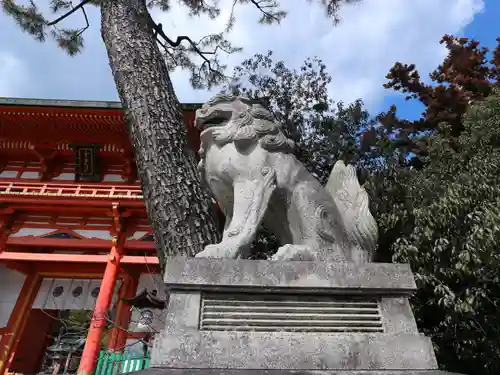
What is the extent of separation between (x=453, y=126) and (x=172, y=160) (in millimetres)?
6991

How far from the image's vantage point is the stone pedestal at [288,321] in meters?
1.33

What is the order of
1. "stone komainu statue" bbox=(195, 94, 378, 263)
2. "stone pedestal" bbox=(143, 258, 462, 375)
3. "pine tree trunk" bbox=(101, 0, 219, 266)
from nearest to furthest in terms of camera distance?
"stone pedestal" bbox=(143, 258, 462, 375), "stone komainu statue" bbox=(195, 94, 378, 263), "pine tree trunk" bbox=(101, 0, 219, 266)

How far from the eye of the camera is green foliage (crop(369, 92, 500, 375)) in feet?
11.3

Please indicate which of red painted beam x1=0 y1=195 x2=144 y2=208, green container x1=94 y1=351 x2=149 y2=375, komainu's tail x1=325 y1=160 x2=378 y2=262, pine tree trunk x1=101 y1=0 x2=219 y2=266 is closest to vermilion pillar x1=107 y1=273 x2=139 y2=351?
green container x1=94 y1=351 x2=149 y2=375

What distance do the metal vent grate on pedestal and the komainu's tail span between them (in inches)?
16.2

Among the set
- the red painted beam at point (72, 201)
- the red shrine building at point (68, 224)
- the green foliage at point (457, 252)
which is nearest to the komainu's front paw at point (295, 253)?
the green foliage at point (457, 252)

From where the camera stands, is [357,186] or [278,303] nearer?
[278,303]

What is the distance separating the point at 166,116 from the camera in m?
2.90

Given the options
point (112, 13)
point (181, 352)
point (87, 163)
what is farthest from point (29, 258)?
point (181, 352)

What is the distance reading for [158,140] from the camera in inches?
108

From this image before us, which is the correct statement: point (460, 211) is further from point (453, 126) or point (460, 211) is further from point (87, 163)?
point (87, 163)

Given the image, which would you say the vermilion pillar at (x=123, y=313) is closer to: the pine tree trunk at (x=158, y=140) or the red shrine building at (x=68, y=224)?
the red shrine building at (x=68, y=224)

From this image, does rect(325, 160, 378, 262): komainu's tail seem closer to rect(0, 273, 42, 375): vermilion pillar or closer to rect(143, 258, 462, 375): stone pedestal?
rect(143, 258, 462, 375): stone pedestal

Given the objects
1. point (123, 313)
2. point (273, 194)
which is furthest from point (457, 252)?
point (123, 313)
